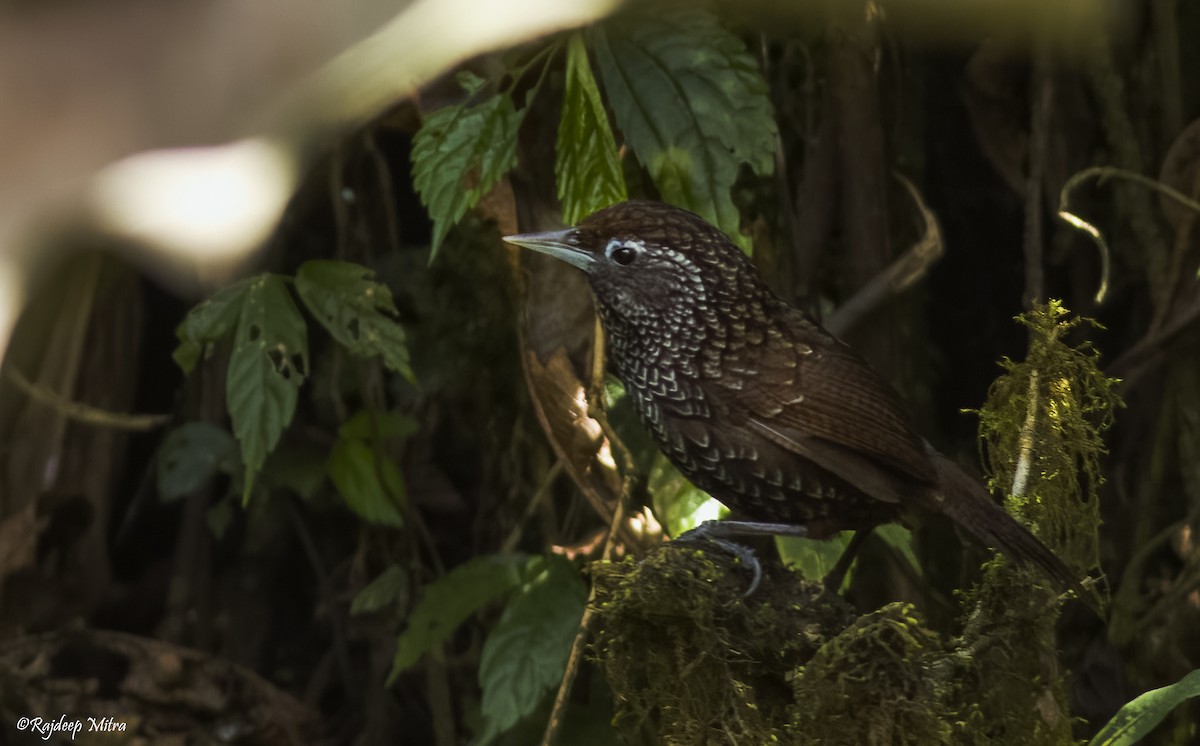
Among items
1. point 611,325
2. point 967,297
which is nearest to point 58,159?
point 611,325

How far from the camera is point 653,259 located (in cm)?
150

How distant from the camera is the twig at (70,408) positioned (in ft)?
7.80

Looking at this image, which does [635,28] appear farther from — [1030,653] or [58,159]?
[1030,653]

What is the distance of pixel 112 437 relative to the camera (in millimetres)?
2615

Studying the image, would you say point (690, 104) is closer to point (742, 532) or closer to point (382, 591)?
point (742, 532)

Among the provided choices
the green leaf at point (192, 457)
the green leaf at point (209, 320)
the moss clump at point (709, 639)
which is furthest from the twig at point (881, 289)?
the green leaf at point (192, 457)

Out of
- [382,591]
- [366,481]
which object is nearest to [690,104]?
[366,481]

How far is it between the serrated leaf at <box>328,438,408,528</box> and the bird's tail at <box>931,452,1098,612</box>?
1.19 m

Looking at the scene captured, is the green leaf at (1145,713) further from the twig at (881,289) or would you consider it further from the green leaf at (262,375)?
the green leaf at (262,375)

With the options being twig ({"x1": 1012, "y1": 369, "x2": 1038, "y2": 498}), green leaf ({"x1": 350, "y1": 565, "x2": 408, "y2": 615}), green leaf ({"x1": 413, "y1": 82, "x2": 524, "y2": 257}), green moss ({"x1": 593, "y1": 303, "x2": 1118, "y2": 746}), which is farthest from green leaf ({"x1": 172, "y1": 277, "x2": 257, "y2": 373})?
twig ({"x1": 1012, "y1": 369, "x2": 1038, "y2": 498})

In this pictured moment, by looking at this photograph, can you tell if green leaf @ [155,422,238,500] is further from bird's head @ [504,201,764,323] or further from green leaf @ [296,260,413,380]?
bird's head @ [504,201,764,323]

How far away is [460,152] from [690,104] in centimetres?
34

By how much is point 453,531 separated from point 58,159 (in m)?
1.45

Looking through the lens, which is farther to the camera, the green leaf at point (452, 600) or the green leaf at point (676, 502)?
the green leaf at point (452, 600)
